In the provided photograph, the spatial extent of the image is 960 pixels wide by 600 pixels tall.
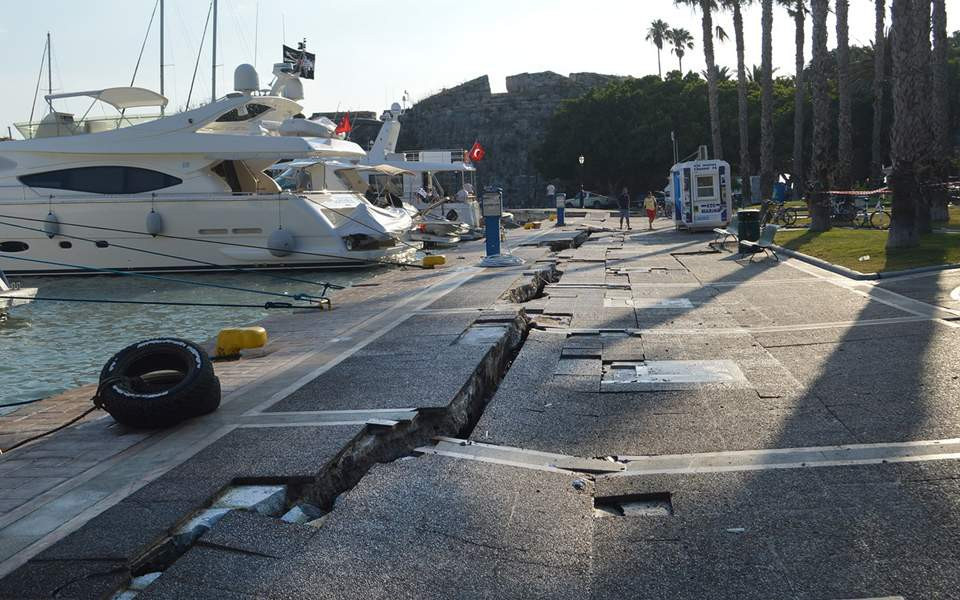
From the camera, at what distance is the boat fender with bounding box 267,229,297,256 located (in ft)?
81.6

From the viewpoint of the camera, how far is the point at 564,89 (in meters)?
84.9

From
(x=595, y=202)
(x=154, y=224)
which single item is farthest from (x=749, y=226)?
(x=595, y=202)

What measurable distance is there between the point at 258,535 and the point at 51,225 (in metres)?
22.9

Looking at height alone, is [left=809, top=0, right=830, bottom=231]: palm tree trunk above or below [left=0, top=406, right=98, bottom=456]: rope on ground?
above

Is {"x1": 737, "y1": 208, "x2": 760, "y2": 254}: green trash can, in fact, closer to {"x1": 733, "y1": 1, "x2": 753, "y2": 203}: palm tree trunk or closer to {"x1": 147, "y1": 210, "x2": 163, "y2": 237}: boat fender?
{"x1": 147, "y1": 210, "x2": 163, "y2": 237}: boat fender

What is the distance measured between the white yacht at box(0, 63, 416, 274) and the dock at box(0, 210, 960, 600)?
14187mm

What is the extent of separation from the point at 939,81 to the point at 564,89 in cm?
5803

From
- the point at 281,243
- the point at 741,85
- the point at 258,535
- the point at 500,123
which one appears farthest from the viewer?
the point at 500,123

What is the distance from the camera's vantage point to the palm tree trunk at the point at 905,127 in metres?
18.5

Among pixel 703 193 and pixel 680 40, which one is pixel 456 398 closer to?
pixel 703 193

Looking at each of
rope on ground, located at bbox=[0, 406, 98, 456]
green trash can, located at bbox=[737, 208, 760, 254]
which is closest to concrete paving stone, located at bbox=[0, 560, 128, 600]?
rope on ground, located at bbox=[0, 406, 98, 456]

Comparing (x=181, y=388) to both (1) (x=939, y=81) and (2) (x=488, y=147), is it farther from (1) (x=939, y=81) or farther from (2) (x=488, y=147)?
(2) (x=488, y=147)

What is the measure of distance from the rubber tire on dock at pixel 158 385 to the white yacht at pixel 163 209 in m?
16.8

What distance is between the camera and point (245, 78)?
89.6 ft
